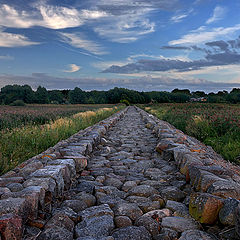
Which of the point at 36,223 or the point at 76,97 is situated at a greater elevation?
the point at 76,97

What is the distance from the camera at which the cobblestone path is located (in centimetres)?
220

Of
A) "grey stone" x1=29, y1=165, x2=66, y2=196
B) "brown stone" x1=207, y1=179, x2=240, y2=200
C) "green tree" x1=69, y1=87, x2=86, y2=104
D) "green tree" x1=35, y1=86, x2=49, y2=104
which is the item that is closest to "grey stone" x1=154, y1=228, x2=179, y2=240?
"brown stone" x1=207, y1=179, x2=240, y2=200

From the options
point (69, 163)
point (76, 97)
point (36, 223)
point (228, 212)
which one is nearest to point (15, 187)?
point (36, 223)

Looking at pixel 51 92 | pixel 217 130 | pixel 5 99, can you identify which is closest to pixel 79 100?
pixel 51 92

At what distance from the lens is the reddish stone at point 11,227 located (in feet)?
6.16

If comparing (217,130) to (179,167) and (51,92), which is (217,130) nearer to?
(179,167)

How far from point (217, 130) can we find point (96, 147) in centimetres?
574

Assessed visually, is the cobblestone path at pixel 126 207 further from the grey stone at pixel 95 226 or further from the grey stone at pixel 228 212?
the grey stone at pixel 228 212

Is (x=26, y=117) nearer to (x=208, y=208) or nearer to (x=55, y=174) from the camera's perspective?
(x=55, y=174)

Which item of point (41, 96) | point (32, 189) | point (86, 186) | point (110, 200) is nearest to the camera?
point (32, 189)

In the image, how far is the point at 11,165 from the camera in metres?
4.23

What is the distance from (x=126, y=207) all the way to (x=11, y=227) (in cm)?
126

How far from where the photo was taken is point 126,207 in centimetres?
267

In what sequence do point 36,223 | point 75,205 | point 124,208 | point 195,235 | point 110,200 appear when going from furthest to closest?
point 110,200 < point 75,205 < point 124,208 < point 36,223 < point 195,235
